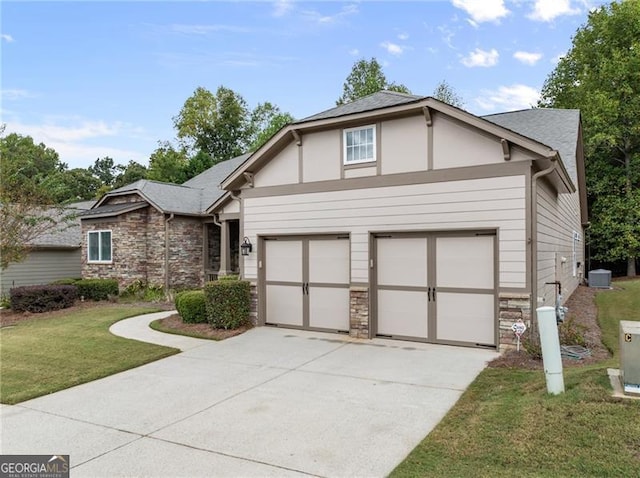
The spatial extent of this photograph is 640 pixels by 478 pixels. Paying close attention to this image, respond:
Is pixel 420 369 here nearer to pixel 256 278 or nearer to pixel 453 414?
pixel 453 414

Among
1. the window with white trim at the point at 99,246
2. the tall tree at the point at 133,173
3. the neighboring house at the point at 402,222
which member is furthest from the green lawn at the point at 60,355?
the tall tree at the point at 133,173

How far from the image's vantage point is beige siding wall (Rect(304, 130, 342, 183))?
902cm

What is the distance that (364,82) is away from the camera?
32.7m

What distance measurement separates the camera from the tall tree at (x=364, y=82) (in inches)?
1266

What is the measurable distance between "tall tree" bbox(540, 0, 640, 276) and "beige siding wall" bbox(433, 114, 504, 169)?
55.3 feet

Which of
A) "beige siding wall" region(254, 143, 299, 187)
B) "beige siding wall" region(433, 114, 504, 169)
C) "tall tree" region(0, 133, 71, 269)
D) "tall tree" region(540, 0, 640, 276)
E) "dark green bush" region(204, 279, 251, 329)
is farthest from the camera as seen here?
"tall tree" region(540, 0, 640, 276)

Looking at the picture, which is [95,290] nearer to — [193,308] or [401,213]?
[193,308]

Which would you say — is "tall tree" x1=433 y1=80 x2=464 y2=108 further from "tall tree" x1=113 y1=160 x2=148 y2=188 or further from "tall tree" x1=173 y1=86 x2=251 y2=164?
"tall tree" x1=113 y1=160 x2=148 y2=188

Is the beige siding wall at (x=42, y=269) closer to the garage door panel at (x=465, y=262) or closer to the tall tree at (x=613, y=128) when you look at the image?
the garage door panel at (x=465, y=262)

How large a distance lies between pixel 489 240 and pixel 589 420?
412cm

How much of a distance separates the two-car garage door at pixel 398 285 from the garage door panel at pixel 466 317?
0.05ft

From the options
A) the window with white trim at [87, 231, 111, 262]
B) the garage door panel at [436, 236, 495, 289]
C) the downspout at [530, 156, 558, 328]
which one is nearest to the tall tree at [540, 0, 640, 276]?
the downspout at [530, 156, 558, 328]

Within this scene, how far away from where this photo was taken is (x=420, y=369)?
Result: 21.1ft

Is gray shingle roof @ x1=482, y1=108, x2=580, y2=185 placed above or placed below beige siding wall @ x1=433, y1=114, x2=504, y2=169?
above
